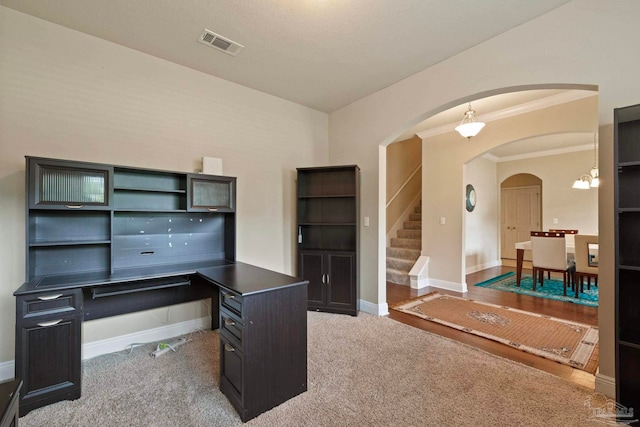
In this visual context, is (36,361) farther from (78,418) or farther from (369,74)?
(369,74)

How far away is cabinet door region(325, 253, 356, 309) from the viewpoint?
350cm

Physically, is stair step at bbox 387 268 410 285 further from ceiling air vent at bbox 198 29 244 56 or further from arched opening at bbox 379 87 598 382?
ceiling air vent at bbox 198 29 244 56

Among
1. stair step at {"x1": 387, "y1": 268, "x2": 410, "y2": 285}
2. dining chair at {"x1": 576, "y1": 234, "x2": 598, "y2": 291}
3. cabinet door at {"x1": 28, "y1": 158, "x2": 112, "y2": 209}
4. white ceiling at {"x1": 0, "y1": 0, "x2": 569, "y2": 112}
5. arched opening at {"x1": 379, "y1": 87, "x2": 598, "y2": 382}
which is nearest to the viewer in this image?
cabinet door at {"x1": 28, "y1": 158, "x2": 112, "y2": 209}

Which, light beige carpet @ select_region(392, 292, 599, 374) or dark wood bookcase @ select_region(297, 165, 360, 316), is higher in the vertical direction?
dark wood bookcase @ select_region(297, 165, 360, 316)

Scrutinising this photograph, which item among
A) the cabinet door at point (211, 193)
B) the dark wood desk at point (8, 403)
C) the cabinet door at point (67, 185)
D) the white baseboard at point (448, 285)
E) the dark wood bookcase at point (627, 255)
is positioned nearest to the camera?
the dark wood desk at point (8, 403)

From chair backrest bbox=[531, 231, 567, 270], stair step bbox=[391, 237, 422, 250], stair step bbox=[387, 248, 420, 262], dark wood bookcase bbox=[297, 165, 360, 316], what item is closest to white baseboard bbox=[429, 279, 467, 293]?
stair step bbox=[387, 248, 420, 262]

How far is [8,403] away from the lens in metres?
0.90

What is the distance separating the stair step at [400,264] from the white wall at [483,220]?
1598mm

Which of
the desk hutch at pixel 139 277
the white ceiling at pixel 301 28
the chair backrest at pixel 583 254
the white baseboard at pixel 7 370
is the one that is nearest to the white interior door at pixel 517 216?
the chair backrest at pixel 583 254

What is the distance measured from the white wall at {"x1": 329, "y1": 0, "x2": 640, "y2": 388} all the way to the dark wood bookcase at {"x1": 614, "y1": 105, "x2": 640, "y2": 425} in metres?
0.10

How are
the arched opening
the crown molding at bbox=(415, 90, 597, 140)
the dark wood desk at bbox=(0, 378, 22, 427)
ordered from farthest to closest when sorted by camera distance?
the arched opening
the crown molding at bbox=(415, 90, 597, 140)
the dark wood desk at bbox=(0, 378, 22, 427)

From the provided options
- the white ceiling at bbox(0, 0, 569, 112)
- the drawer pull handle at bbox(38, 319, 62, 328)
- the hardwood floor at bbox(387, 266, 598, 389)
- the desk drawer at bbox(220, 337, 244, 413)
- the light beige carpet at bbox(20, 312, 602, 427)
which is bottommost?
the hardwood floor at bbox(387, 266, 598, 389)

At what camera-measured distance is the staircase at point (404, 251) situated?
17.5ft

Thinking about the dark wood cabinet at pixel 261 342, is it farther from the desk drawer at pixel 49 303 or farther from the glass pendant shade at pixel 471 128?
the glass pendant shade at pixel 471 128
